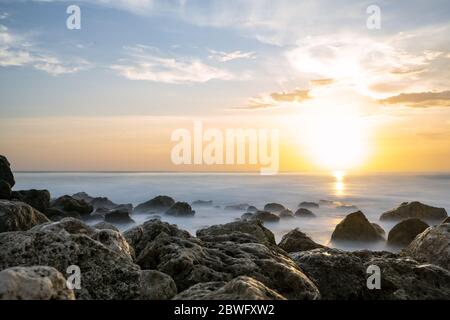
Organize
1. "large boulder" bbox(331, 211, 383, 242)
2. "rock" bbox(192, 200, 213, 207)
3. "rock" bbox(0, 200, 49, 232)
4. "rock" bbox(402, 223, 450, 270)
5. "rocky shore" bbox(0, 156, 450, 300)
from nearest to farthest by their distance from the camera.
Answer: "rocky shore" bbox(0, 156, 450, 300) < "rock" bbox(402, 223, 450, 270) < "rock" bbox(0, 200, 49, 232) < "large boulder" bbox(331, 211, 383, 242) < "rock" bbox(192, 200, 213, 207)

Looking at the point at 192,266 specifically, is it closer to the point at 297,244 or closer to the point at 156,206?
the point at 297,244

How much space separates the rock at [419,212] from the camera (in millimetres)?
23016

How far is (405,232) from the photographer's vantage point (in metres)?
16.3

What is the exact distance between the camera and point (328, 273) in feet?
22.0

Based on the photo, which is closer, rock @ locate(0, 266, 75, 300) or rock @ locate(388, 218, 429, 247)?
rock @ locate(0, 266, 75, 300)

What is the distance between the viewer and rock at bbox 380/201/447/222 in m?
23.0

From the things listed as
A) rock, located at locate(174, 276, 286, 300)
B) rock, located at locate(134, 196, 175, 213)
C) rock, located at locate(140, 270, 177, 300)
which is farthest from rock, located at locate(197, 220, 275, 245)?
rock, located at locate(134, 196, 175, 213)

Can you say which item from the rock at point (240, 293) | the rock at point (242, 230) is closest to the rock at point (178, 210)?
the rock at point (242, 230)

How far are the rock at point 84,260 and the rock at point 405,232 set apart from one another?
13.1 metres

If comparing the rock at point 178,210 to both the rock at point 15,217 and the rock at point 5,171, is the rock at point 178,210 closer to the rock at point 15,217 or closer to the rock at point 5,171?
the rock at point 5,171

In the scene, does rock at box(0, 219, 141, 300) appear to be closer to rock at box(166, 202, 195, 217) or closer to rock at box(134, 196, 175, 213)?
rock at box(166, 202, 195, 217)

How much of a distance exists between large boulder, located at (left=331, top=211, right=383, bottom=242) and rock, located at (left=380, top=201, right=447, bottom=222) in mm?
5967
